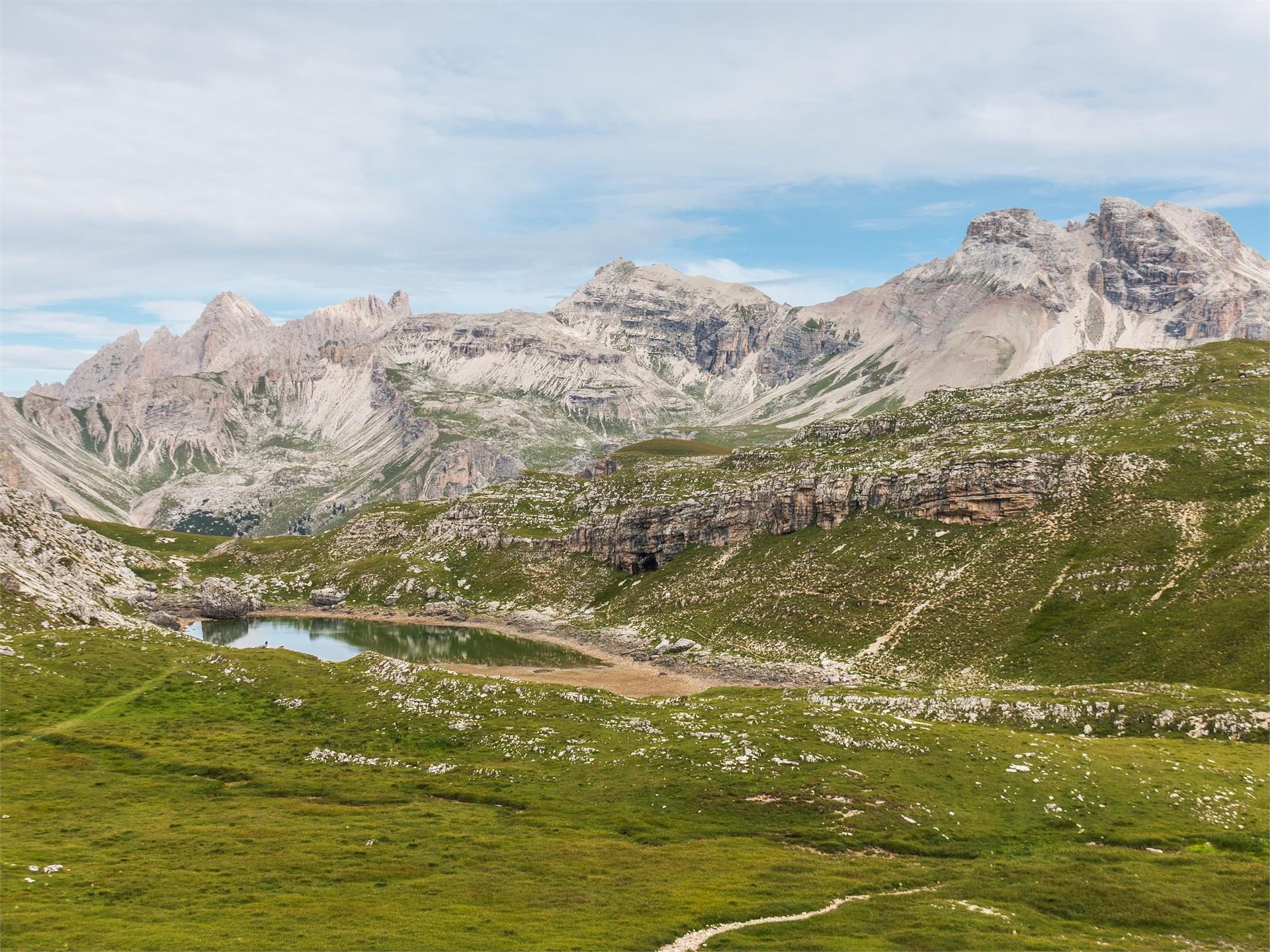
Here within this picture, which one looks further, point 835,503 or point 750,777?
point 835,503

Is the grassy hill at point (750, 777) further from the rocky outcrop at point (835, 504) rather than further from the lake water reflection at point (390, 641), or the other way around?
the lake water reflection at point (390, 641)

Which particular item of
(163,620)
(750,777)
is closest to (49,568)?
(163,620)

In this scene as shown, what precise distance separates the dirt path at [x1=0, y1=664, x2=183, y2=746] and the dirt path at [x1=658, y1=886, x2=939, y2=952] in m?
57.5

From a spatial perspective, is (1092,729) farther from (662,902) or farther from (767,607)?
(767,607)

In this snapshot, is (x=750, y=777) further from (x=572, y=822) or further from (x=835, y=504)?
(x=835, y=504)

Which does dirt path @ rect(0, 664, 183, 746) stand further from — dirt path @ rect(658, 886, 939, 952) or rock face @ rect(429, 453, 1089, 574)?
rock face @ rect(429, 453, 1089, 574)

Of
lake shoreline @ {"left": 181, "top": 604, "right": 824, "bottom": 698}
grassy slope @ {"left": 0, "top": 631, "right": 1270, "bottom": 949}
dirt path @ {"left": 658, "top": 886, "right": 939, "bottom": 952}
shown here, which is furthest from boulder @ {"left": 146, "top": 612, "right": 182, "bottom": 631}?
dirt path @ {"left": 658, "top": 886, "right": 939, "bottom": 952}

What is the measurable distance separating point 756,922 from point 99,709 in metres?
64.7

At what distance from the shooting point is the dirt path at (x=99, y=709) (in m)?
65.6

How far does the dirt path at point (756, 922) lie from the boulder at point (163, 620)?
468ft

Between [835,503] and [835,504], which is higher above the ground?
[835,503]

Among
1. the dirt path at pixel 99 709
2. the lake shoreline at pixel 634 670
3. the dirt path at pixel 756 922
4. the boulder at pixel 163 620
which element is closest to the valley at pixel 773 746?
the dirt path at pixel 756 922

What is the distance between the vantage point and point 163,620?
512 ft

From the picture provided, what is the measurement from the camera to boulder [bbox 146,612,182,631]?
151 m
